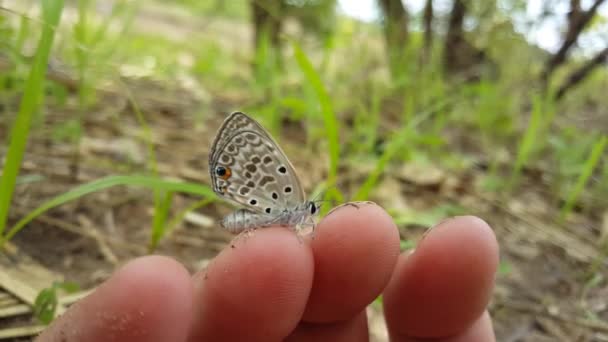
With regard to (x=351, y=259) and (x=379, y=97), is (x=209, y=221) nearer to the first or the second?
(x=351, y=259)

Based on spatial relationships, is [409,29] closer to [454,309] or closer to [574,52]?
[574,52]

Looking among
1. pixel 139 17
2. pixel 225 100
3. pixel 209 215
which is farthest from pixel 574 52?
pixel 139 17

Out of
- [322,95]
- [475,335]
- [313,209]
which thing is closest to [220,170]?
[313,209]

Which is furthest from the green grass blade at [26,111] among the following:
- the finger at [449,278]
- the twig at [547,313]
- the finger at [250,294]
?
the twig at [547,313]

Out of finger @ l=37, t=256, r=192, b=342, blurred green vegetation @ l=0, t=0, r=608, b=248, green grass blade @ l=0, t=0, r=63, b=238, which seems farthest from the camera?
blurred green vegetation @ l=0, t=0, r=608, b=248

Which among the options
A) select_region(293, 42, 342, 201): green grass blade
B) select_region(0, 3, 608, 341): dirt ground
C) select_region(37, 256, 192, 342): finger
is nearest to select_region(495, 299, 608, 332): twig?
select_region(0, 3, 608, 341): dirt ground

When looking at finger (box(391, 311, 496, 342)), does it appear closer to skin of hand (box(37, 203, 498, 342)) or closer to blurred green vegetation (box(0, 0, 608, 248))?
skin of hand (box(37, 203, 498, 342))

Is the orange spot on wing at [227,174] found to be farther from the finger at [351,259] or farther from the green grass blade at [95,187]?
→ the finger at [351,259]
